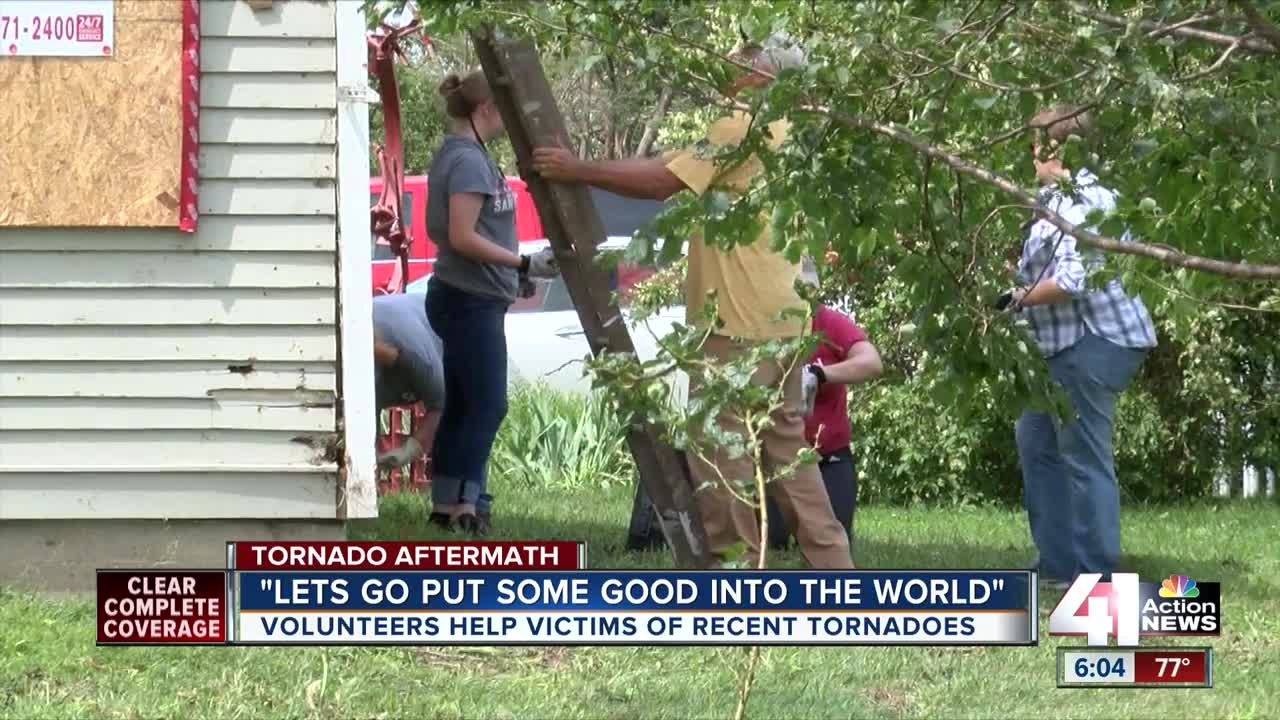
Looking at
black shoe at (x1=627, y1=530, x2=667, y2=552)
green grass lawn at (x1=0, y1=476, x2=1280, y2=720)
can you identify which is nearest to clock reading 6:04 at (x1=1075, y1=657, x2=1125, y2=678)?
green grass lawn at (x1=0, y1=476, x2=1280, y2=720)

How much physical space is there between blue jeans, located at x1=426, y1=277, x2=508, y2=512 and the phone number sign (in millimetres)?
1840

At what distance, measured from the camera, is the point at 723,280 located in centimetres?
621

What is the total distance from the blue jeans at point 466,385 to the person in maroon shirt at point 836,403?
3.98 feet

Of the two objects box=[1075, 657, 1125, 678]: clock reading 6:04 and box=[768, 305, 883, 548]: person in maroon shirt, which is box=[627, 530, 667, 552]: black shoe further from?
box=[1075, 657, 1125, 678]: clock reading 6:04

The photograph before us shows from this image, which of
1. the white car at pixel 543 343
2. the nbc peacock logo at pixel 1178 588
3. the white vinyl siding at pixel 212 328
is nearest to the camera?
the nbc peacock logo at pixel 1178 588

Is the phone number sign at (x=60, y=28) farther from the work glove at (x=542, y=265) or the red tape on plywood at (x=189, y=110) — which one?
the work glove at (x=542, y=265)

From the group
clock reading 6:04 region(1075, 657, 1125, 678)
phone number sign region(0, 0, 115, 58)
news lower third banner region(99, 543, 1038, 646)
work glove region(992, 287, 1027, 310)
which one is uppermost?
phone number sign region(0, 0, 115, 58)

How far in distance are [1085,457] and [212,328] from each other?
9.45 ft

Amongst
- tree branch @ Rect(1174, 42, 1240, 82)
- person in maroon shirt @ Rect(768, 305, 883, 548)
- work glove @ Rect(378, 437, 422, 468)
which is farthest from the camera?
work glove @ Rect(378, 437, 422, 468)

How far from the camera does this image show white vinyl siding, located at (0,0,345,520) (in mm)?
6238

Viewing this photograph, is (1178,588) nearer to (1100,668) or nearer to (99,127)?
(1100,668)

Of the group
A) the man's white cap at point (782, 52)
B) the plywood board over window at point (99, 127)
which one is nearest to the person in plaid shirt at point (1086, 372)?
the man's white cap at point (782, 52)

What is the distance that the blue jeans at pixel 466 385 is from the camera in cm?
758

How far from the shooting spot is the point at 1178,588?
619 cm
